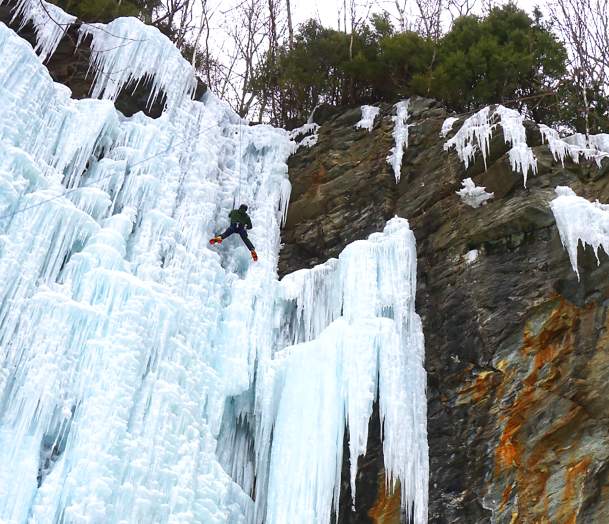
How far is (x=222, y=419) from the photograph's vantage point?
7191mm

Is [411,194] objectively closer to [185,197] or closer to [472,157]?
[472,157]

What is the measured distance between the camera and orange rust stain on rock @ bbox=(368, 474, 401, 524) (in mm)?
6676

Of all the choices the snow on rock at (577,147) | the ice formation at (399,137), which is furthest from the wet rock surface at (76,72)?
the snow on rock at (577,147)

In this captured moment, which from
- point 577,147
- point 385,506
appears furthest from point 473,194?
point 385,506

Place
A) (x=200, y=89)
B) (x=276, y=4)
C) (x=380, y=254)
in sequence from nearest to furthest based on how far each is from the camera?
(x=380, y=254) → (x=200, y=89) → (x=276, y=4)

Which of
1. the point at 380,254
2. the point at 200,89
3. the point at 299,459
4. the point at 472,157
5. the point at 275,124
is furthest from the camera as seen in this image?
the point at 275,124

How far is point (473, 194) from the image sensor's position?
8.12 m

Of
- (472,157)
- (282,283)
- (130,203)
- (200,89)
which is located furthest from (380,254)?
(200,89)

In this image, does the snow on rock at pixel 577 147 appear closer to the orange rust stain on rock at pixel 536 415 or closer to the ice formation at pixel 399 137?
the ice formation at pixel 399 137

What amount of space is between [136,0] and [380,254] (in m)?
7.74

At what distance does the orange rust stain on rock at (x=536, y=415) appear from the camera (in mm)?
6320

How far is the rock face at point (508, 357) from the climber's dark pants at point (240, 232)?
2.05 m

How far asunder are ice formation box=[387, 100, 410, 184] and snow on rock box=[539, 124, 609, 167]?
1919mm

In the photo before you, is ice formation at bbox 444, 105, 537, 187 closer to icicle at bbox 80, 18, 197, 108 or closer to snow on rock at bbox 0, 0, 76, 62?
icicle at bbox 80, 18, 197, 108
